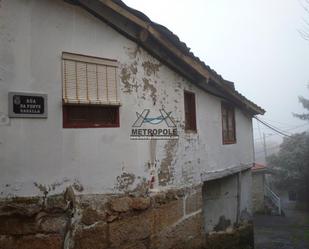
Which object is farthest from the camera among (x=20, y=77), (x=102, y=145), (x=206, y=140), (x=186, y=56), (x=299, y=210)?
(x=299, y=210)

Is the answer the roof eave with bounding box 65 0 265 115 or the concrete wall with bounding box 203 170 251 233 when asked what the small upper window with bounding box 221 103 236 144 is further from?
the roof eave with bounding box 65 0 265 115

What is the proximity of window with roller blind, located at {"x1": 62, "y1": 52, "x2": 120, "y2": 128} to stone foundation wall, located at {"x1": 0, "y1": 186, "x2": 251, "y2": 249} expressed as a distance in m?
1.34

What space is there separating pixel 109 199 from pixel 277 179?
979 inches

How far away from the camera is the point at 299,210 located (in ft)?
85.7

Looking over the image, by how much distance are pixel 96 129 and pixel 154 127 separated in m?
1.47

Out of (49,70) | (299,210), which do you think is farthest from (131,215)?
(299,210)

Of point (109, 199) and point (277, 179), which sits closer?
point (109, 199)

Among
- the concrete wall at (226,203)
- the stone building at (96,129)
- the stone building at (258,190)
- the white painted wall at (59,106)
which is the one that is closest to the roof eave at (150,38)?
the stone building at (96,129)

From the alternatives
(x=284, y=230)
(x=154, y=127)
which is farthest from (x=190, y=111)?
(x=284, y=230)

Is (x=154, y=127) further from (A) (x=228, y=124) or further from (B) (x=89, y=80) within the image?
(A) (x=228, y=124)

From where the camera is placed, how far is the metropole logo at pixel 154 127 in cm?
716

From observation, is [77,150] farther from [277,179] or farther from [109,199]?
[277,179]

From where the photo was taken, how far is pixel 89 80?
21.4ft

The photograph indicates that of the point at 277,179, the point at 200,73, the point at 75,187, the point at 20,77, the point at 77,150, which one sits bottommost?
the point at 277,179
